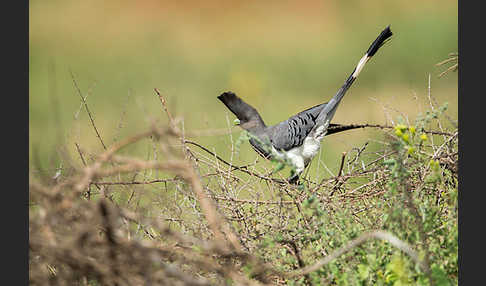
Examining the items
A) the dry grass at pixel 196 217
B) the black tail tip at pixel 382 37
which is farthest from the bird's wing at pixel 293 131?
the dry grass at pixel 196 217

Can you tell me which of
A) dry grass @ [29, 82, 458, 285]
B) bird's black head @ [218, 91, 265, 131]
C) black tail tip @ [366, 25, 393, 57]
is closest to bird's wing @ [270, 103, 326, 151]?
bird's black head @ [218, 91, 265, 131]

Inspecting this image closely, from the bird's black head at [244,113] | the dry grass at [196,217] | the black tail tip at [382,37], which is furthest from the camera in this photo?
the bird's black head at [244,113]

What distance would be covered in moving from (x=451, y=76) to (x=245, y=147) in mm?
3240

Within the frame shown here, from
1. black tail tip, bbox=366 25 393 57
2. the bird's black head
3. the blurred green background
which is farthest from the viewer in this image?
the blurred green background

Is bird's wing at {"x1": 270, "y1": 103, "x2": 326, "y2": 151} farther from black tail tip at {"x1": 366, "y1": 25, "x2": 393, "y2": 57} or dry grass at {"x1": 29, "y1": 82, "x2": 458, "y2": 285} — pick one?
dry grass at {"x1": 29, "y1": 82, "x2": 458, "y2": 285}

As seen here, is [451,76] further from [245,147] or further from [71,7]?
[71,7]

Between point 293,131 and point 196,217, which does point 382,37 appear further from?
point 196,217

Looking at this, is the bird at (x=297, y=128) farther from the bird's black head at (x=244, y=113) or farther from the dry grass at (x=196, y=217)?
the dry grass at (x=196, y=217)

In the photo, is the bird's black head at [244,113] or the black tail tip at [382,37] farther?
the bird's black head at [244,113]

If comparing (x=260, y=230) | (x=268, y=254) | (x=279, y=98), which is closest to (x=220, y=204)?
(x=260, y=230)

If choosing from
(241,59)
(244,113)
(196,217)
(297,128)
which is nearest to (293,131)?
(297,128)

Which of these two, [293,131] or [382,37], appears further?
[293,131]

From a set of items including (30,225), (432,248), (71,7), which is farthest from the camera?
(71,7)

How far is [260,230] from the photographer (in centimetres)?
282
